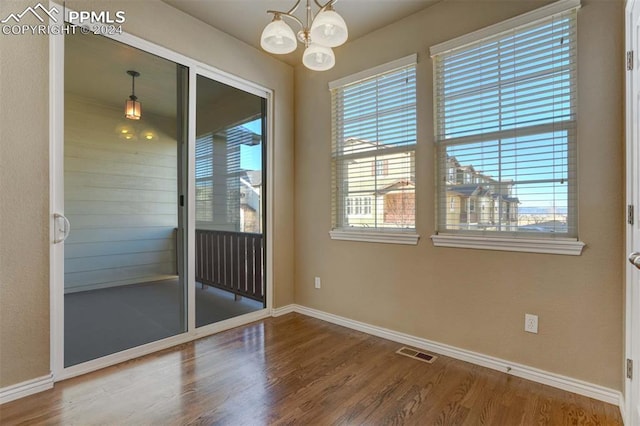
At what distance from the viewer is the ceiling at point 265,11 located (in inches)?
103

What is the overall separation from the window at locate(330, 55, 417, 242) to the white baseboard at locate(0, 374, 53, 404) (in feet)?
7.94

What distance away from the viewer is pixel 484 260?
7.79ft

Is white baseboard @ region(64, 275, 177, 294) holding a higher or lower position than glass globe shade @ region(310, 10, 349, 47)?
lower

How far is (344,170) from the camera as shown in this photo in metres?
3.30

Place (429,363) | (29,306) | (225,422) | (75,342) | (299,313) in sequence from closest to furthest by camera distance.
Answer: (225,422) → (29,306) → (75,342) → (429,363) → (299,313)

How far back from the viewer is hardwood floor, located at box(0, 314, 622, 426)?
1774 millimetres

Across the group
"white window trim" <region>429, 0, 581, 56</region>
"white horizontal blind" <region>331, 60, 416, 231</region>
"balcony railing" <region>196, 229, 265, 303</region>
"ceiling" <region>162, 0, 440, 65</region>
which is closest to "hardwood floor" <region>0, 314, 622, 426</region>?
"balcony railing" <region>196, 229, 265, 303</region>

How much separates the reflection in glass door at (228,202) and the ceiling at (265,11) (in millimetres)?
523

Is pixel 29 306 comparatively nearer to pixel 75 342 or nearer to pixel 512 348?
pixel 75 342

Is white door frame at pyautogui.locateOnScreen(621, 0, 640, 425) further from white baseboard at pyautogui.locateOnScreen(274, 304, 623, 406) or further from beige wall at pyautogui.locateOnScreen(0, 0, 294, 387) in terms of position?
beige wall at pyautogui.locateOnScreen(0, 0, 294, 387)

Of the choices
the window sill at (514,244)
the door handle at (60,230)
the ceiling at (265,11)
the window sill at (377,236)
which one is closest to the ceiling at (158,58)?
the ceiling at (265,11)

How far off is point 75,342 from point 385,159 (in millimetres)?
2768

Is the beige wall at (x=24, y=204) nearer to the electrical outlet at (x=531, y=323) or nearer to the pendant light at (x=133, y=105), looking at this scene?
the pendant light at (x=133, y=105)

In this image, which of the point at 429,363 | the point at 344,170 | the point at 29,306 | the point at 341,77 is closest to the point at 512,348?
the point at 429,363
